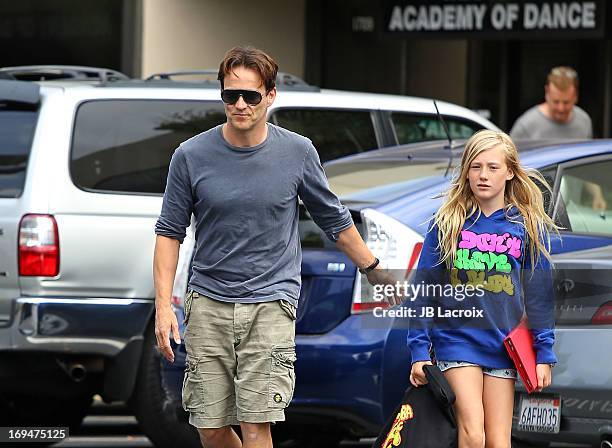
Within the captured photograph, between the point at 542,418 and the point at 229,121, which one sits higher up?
the point at 229,121

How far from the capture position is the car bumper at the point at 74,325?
776cm

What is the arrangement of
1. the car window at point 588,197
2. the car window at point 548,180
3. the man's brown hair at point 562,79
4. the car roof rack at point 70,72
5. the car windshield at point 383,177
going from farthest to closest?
1. the man's brown hair at point 562,79
2. the car roof rack at point 70,72
3. the car windshield at point 383,177
4. the car window at point 588,197
5. the car window at point 548,180

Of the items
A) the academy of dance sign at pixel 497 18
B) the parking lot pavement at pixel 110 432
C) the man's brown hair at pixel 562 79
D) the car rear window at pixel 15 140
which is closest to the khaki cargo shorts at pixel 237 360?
the car rear window at pixel 15 140

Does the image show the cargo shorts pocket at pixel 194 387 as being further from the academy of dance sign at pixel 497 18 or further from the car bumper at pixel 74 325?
the academy of dance sign at pixel 497 18

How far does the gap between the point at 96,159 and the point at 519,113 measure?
9001mm

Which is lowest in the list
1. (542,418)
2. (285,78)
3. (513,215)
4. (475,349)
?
(542,418)

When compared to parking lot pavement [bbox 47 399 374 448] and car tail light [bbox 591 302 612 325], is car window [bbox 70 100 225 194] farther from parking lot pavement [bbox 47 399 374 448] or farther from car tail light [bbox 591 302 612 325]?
car tail light [bbox 591 302 612 325]

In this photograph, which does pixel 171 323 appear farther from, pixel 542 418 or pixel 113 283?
pixel 113 283

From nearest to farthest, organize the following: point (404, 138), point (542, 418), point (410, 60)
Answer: point (542, 418) → point (404, 138) → point (410, 60)

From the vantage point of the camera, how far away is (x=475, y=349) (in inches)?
210

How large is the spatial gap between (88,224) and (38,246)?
0.30m

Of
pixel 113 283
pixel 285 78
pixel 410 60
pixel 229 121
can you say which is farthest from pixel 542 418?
pixel 410 60

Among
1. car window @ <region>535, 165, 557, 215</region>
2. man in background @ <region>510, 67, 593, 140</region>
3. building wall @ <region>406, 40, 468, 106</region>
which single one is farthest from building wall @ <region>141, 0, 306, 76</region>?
car window @ <region>535, 165, 557, 215</region>

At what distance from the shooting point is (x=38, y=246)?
7.72m
